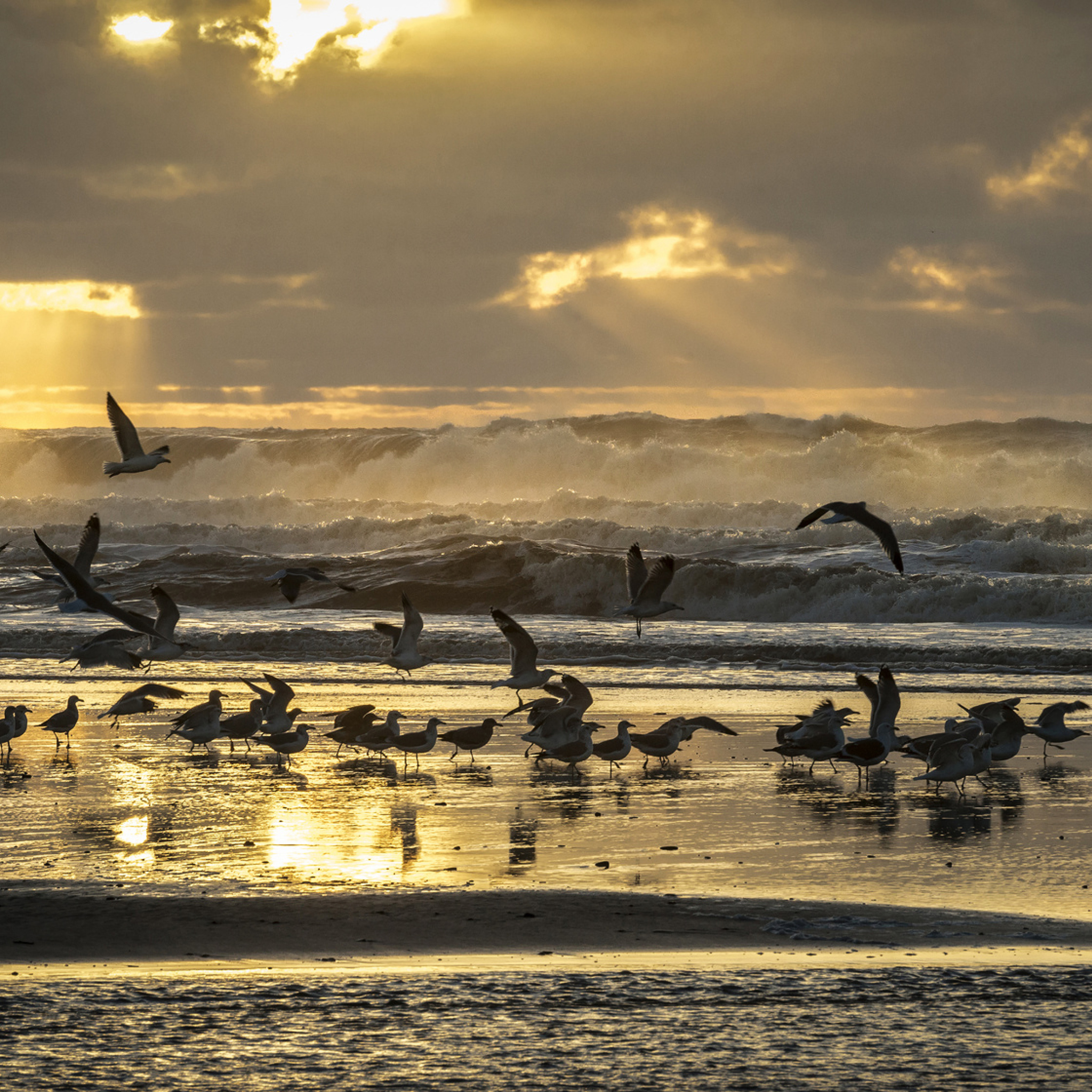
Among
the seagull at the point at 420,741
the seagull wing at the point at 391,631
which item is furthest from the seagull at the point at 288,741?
the seagull wing at the point at 391,631

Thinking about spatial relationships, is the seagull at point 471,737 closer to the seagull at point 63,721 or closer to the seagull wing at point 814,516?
the seagull wing at point 814,516

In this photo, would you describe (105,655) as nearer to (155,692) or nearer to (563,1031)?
(155,692)

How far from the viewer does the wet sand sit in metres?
6.30

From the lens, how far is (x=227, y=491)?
84750mm

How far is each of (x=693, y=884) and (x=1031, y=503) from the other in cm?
6038

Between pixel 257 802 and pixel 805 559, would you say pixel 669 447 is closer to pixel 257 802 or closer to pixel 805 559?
pixel 805 559

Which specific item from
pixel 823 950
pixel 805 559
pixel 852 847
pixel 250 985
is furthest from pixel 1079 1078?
pixel 805 559

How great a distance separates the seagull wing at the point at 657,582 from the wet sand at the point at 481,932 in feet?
27.4

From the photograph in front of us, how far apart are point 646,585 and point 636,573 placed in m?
0.61

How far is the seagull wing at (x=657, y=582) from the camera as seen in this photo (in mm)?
15688

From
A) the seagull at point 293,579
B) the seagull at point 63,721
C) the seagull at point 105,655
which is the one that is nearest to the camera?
the seagull at point 63,721

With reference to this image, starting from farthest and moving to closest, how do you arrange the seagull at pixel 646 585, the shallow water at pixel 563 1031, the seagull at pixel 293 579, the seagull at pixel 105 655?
the seagull at pixel 105 655 < the seagull at pixel 293 579 < the seagull at pixel 646 585 < the shallow water at pixel 563 1031

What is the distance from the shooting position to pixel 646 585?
53.7 ft

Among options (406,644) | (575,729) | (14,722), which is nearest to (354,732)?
(575,729)
